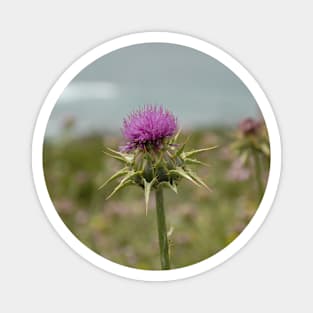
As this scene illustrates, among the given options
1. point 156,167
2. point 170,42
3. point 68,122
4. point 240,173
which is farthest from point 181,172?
point 68,122

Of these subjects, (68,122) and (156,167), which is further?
(68,122)

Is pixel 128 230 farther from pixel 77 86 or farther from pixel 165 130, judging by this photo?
pixel 165 130

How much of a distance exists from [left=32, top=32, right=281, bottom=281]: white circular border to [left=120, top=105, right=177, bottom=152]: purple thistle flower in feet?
0.88

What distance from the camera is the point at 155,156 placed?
1.34m

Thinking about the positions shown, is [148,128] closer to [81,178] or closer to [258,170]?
[258,170]

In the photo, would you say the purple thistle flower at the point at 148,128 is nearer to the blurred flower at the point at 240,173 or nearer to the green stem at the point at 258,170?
the green stem at the point at 258,170

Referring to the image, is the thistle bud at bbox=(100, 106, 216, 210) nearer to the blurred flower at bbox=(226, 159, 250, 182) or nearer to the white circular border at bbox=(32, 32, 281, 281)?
the white circular border at bbox=(32, 32, 281, 281)

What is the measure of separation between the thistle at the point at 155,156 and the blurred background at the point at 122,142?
355 mm

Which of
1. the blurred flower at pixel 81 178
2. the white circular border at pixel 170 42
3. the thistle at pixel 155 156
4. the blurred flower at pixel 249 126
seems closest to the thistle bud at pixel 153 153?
the thistle at pixel 155 156

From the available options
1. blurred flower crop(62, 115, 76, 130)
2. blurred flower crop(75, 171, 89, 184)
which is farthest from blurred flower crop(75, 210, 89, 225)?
blurred flower crop(62, 115, 76, 130)

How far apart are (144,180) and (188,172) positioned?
11 cm

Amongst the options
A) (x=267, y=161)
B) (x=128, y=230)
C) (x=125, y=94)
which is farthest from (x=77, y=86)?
(x=267, y=161)

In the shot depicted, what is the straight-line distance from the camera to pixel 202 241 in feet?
6.44

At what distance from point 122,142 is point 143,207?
36 cm
